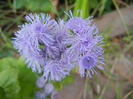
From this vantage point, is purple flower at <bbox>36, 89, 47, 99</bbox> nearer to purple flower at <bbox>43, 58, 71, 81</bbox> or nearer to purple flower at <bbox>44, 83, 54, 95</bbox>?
purple flower at <bbox>44, 83, 54, 95</bbox>

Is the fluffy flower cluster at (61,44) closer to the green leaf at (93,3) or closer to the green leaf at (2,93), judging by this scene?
the green leaf at (2,93)

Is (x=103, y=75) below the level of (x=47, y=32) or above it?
below

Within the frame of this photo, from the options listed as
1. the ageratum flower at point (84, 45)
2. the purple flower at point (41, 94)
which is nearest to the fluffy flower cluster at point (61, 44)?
the ageratum flower at point (84, 45)

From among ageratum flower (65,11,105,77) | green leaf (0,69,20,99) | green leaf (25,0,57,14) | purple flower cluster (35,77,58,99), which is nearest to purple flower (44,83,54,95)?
purple flower cluster (35,77,58,99)

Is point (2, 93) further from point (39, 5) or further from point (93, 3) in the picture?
point (93, 3)

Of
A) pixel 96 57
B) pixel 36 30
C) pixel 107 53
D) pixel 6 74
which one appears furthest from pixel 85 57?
pixel 107 53

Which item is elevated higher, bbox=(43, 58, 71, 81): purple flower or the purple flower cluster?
bbox=(43, 58, 71, 81): purple flower

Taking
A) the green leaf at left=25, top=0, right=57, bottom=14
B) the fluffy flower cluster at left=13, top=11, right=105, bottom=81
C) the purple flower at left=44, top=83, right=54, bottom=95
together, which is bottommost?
the purple flower at left=44, top=83, right=54, bottom=95

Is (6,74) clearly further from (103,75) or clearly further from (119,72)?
(119,72)
